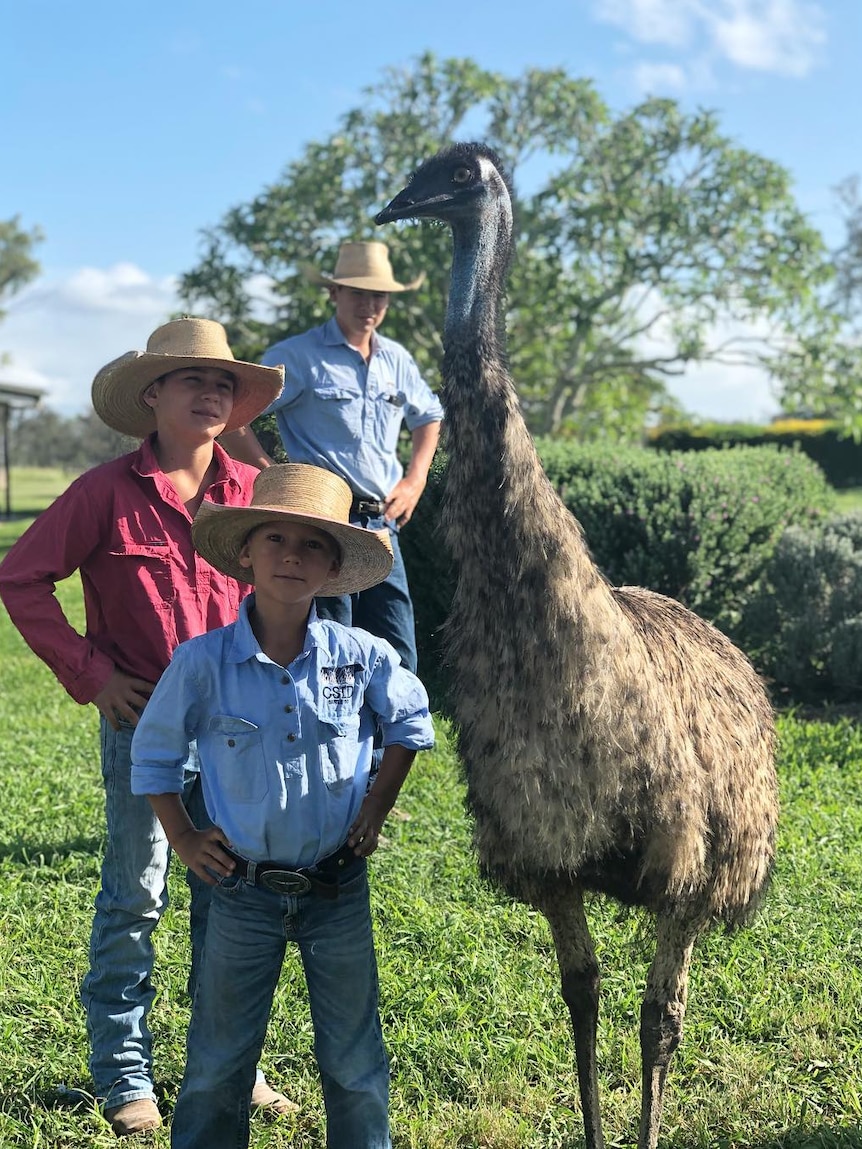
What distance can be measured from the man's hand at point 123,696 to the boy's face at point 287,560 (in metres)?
0.63

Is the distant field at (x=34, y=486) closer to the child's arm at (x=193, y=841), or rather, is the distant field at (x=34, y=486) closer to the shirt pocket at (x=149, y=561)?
the shirt pocket at (x=149, y=561)

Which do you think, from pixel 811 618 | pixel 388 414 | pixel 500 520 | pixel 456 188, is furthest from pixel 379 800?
pixel 811 618

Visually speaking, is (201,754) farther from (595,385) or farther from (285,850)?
(595,385)

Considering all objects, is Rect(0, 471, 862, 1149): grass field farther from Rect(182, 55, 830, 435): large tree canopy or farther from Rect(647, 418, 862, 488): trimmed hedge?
Rect(647, 418, 862, 488): trimmed hedge

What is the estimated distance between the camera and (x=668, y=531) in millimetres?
8297

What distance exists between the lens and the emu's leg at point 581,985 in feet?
10.5

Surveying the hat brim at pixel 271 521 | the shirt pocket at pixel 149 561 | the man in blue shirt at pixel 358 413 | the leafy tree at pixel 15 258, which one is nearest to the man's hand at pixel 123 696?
the shirt pocket at pixel 149 561

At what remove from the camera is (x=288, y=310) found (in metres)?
16.3

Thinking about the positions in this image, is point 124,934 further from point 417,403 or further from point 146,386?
point 417,403

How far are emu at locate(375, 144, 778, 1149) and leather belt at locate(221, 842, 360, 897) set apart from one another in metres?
0.46

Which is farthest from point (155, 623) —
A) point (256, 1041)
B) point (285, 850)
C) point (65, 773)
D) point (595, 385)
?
point (595, 385)

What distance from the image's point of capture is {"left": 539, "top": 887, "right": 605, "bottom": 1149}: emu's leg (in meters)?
3.19

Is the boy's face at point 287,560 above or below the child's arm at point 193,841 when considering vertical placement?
above

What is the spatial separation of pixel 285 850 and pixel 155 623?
868mm
